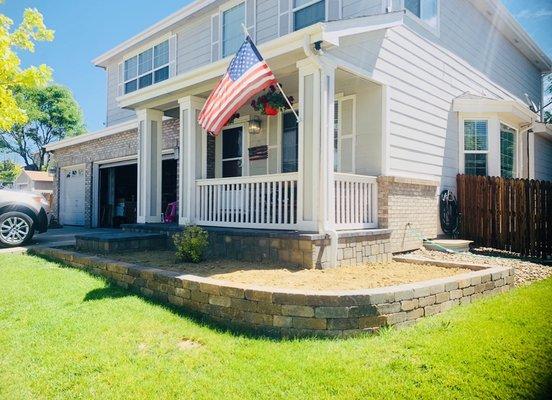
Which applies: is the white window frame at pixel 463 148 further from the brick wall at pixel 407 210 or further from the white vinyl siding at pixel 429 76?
the brick wall at pixel 407 210

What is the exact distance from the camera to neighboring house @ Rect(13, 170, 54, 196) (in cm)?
2395

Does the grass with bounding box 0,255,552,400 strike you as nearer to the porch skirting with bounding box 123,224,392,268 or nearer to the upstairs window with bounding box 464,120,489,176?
the porch skirting with bounding box 123,224,392,268

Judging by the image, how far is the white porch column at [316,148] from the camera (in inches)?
219

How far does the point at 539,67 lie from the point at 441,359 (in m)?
15.8

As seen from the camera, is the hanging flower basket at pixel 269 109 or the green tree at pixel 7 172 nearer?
the hanging flower basket at pixel 269 109

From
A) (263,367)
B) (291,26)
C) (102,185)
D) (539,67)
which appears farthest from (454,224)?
(102,185)

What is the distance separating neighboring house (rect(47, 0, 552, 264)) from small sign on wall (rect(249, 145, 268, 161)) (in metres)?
0.14

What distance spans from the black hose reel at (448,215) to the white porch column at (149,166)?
6.62 m

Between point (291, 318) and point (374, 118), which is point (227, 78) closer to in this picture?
point (374, 118)

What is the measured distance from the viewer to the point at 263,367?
2998 millimetres

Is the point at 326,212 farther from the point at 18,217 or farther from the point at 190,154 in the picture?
the point at 18,217

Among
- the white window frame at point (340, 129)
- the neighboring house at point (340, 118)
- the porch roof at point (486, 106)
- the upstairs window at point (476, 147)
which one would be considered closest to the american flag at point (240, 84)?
the neighboring house at point (340, 118)

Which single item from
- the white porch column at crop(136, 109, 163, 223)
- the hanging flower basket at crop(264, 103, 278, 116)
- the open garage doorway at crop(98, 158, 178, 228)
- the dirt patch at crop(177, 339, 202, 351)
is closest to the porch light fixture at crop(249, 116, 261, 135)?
the hanging flower basket at crop(264, 103, 278, 116)

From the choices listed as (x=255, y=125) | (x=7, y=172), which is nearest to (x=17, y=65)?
(x=255, y=125)
